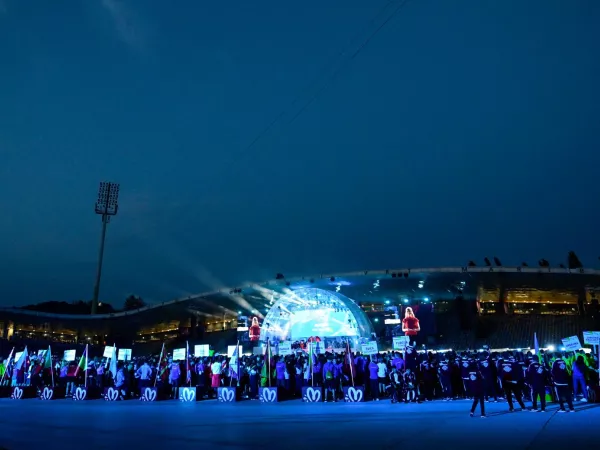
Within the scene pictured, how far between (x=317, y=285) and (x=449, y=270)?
1369 cm

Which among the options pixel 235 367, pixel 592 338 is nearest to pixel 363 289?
pixel 235 367

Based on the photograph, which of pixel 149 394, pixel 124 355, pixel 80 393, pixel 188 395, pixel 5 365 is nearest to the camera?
pixel 188 395

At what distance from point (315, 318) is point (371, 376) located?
21037mm

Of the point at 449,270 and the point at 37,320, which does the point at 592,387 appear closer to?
the point at 449,270

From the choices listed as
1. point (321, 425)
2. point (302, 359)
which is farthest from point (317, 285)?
point (321, 425)

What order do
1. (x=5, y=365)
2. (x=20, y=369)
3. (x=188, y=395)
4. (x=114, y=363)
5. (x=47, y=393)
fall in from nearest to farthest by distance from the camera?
(x=188, y=395), (x=114, y=363), (x=47, y=393), (x=20, y=369), (x=5, y=365)

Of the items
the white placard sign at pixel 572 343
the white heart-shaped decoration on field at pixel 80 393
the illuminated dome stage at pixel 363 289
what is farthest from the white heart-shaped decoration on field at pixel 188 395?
the illuminated dome stage at pixel 363 289

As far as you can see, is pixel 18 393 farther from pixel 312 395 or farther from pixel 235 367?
pixel 312 395

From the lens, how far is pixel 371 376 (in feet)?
63.6

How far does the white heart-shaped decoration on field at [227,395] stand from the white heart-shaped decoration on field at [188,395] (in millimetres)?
1290

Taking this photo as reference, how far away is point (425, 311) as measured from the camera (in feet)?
149

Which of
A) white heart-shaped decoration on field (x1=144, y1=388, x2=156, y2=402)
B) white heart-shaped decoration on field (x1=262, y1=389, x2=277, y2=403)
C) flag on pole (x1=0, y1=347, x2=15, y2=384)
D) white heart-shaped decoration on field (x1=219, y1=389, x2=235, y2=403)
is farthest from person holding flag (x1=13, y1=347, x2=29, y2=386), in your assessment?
white heart-shaped decoration on field (x1=262, y1=389, x2=277, y2=403)

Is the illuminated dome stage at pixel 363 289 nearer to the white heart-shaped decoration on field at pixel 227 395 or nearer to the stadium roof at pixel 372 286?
the stadium roof at pixel 372 286

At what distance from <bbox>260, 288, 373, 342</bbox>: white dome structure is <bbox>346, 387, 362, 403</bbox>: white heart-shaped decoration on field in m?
20.2
